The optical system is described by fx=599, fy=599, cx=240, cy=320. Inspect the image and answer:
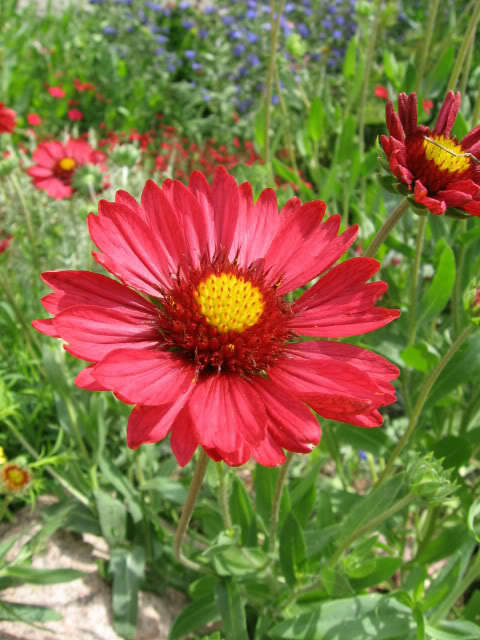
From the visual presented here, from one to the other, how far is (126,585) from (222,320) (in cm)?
69

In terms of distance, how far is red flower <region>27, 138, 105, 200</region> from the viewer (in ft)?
6.35

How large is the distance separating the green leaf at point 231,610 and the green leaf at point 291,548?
98 mm

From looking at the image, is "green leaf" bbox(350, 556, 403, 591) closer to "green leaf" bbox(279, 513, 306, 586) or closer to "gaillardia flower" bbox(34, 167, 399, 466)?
"green leaf" bbox(279, 513, 306, 586)

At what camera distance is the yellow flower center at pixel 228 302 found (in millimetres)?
781

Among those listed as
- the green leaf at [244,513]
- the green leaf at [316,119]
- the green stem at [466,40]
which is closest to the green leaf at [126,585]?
the green leaf at [244,513]

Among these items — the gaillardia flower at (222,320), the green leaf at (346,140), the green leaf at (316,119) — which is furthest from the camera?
the green leaf at (316,119)

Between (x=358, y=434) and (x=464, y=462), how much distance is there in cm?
23

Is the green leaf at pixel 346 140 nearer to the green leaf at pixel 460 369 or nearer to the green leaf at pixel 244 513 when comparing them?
the green leaf at pixel 460 369

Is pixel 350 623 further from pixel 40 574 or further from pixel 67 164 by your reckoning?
pixel 67 164

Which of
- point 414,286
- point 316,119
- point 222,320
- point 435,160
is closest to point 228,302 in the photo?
point 222,320

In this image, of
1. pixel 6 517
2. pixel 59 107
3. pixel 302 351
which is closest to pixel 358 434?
pixel 302 351

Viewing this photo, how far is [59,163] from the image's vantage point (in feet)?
6.48

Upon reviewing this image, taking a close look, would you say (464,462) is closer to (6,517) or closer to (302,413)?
(302,413)

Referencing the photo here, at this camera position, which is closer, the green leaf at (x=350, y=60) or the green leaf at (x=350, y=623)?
the green leaf at (x=350, y=623)
